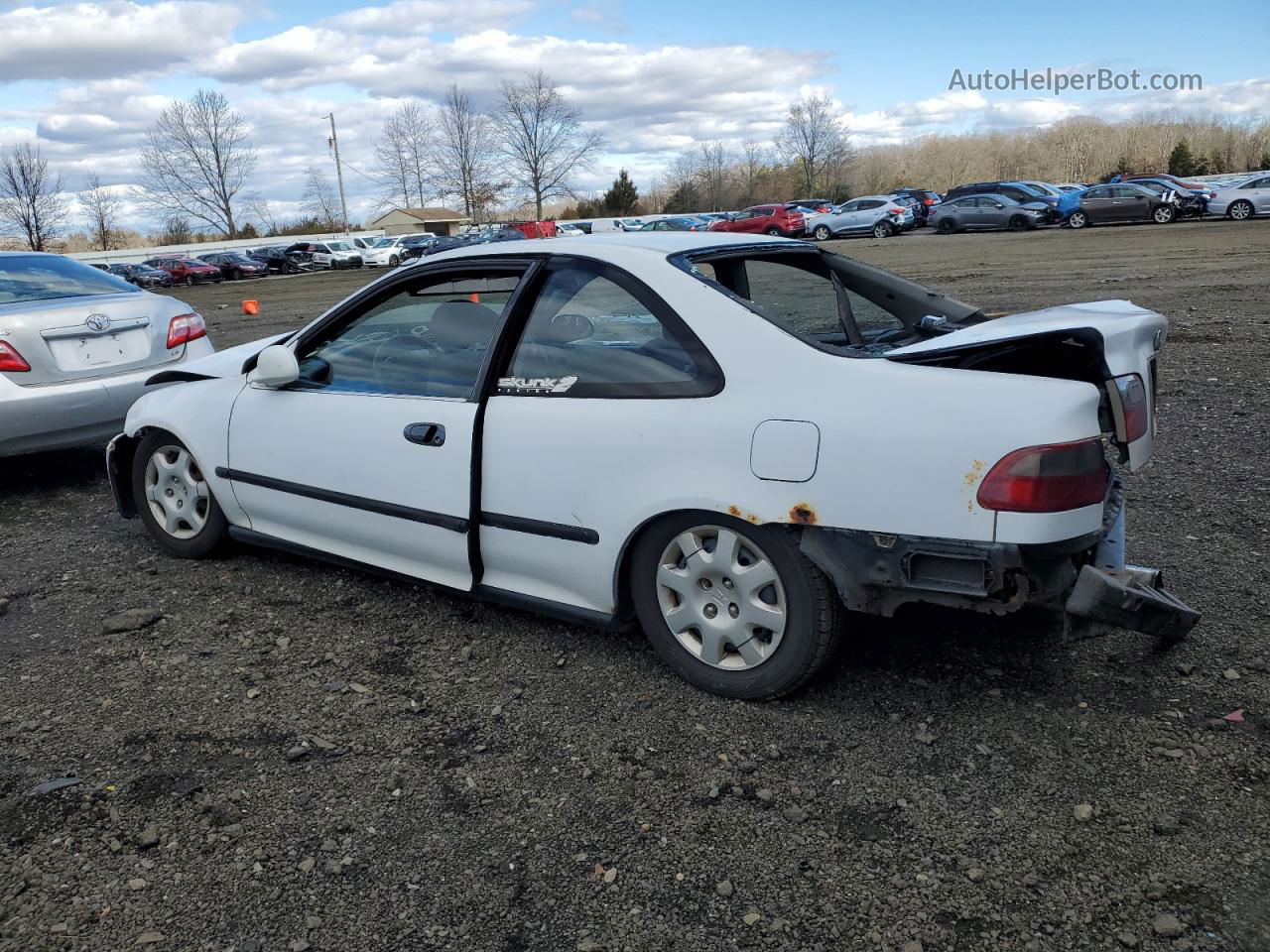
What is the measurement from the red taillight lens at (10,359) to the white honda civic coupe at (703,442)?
199 centimetres

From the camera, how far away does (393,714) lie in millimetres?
3305

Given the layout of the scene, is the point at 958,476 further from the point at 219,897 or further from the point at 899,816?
the point at 219,897

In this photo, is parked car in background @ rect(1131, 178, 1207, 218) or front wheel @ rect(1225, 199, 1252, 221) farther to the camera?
parked car in background @ rect(1131, 178, 1207, 218)

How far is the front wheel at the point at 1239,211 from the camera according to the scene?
30.7 metres

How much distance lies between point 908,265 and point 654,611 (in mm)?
19534

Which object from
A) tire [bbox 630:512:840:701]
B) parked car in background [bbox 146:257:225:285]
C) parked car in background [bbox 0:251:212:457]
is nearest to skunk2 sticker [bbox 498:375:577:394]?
tire [bbox 630:512:840:701]

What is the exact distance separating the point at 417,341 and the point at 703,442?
4.68ft

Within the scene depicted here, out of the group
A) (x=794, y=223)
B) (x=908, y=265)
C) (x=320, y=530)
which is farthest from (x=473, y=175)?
(x=320, y=530)

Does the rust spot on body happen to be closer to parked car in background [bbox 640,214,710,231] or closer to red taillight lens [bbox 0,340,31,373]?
red taillight lens [bbox 0,340,31,373]

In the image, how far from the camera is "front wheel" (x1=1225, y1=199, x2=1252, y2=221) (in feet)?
101

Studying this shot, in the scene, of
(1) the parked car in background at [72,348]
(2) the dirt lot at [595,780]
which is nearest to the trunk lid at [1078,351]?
(2) the dirt lot at [595,780]

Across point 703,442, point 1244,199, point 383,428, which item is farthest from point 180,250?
point 703,442

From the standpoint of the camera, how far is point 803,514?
2916 millimetres

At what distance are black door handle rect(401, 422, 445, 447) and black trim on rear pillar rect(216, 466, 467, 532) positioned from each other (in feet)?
0.83
